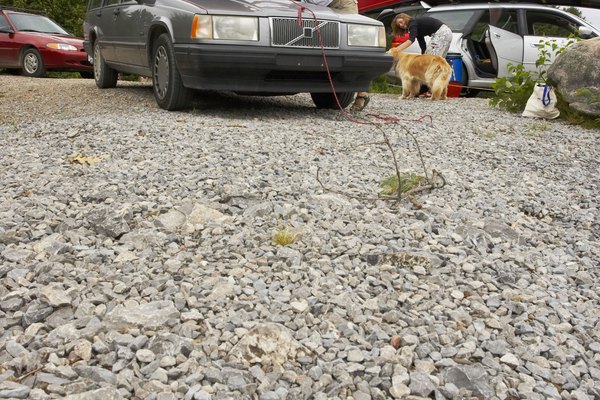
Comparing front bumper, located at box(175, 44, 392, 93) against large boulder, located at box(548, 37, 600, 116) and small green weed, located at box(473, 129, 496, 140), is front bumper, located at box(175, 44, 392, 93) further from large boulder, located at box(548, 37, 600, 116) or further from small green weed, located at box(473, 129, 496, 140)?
large boulder, located at box(548, 37, 600, 116)

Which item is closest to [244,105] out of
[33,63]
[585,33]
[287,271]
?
[287,271]

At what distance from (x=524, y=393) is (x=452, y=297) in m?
0.59

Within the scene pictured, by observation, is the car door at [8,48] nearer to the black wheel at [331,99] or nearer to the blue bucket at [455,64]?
the black wheel at [331,99]

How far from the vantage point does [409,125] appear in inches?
226

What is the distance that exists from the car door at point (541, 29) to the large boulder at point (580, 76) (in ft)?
8.45

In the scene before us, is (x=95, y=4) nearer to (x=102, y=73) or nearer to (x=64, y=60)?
(x=102, y=73)

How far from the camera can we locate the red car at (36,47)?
458 inches

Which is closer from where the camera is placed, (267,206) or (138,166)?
(267,206)

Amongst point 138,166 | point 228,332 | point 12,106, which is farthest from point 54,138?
point 228,332

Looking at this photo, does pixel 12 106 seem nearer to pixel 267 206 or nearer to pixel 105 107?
pixel 105 107

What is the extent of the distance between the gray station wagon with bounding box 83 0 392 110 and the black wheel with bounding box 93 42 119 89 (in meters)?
2.17

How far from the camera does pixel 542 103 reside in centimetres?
673

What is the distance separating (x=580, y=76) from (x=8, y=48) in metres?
10.6

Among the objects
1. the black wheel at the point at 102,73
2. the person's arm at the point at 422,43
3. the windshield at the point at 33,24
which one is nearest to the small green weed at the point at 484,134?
the person's arm at the point at 422,43
